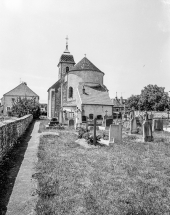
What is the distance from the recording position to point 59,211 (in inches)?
141

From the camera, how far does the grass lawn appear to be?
375 cm

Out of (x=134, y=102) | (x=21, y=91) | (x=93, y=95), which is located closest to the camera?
(x=93, y=95)

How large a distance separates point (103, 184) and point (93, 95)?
85.0 ft

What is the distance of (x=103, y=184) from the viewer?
4.91 meters

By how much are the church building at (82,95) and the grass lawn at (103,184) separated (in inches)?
678

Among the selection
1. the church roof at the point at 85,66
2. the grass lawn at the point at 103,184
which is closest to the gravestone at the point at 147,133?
the grass lawn at the point at 103,184

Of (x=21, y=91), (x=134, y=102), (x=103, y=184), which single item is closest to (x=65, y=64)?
(x=21, y=91)

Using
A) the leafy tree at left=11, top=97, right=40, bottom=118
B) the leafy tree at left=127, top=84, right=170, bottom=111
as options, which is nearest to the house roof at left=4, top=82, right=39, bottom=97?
the leafy tree at left=11, top=97, right=40, bottom=118

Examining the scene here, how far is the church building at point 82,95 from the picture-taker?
1134 inches

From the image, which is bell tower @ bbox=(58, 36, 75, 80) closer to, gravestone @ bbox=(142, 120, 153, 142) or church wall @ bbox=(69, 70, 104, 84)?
church wall @ bbox=(69, 70, 104, 84)

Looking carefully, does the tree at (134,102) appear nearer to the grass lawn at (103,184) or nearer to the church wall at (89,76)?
the church wall at (89,76)

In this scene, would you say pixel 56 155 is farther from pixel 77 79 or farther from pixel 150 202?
pixel 77 79

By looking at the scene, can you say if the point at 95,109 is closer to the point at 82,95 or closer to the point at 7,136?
the point at 82,95

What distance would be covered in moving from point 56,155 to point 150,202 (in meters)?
4.60
